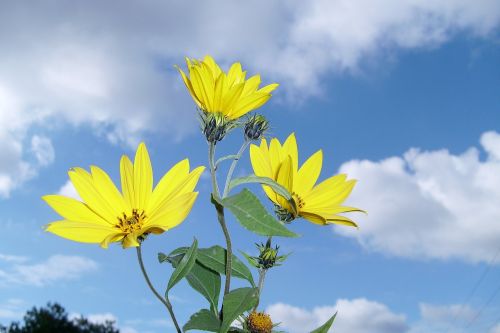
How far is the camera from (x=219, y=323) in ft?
7.33

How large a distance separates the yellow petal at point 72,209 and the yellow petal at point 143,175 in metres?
0.16

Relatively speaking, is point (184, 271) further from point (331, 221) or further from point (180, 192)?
point (331, 221)

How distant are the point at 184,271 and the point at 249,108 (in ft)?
2.18

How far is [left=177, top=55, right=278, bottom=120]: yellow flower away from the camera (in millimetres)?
2344

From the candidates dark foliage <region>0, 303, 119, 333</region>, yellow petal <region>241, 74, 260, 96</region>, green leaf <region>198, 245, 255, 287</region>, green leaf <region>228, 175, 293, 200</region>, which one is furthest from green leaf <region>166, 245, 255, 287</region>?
Result: dark foliage <region>0, 303, 119, 333</region>

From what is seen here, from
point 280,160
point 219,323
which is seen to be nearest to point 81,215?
point 219,323

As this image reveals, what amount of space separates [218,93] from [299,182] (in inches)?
22.0

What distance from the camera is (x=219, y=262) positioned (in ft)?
8.03

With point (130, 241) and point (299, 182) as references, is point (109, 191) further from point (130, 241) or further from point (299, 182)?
point (299, 182)

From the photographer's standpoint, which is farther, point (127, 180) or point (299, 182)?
point (299, 182)

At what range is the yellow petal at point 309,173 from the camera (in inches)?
104

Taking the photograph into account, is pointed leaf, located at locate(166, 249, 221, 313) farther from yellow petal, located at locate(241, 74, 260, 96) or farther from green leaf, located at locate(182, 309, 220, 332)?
yellow petal, located at locate(241, 74, 260, 96)

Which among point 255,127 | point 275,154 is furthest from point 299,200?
point 255,127

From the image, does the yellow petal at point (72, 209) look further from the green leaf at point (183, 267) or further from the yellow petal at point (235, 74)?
the yellow petal at point (235, 74)
